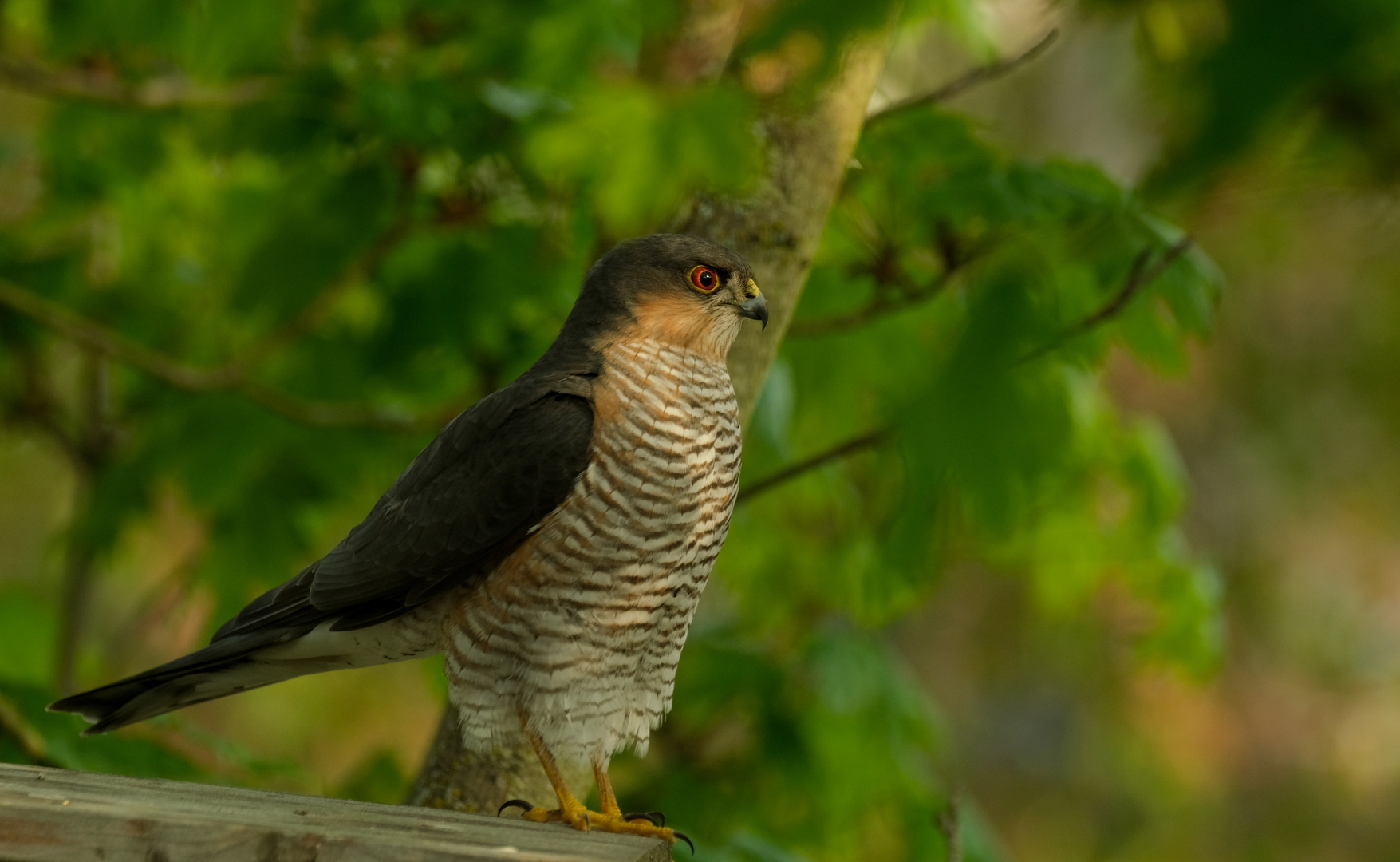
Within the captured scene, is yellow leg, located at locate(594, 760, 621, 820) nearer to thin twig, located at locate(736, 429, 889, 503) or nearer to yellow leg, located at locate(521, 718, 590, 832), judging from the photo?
yellow leg, located at locate(521, 718, 590, 832)

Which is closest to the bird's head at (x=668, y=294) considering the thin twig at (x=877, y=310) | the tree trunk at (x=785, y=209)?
the tree trunk at (x=785, y=209)

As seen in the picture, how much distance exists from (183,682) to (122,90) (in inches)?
88.5

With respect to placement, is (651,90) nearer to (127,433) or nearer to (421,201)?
(421,201)

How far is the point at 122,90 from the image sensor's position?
4.21 m

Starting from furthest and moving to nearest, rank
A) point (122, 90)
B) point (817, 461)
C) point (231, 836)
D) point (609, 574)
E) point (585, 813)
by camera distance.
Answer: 1. point (122, 90)
2. point (817, 461)
3. point (585, 813)
4. point (609, 574)
5. point (231, 836)

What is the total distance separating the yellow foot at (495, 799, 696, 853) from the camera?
8.63 ft

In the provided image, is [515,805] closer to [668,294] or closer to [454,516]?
[454,516]

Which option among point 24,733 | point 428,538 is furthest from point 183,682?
point 428,538

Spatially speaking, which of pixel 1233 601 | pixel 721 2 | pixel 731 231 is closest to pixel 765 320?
pixel 731 231

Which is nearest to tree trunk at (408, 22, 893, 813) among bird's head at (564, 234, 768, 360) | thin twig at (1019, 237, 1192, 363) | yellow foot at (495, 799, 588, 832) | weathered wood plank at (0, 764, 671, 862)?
bird's head at (564, 234, 768, 360)

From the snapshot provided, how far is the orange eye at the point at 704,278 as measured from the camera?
9.34 ft

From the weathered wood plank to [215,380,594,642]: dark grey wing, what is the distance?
1.68 feet

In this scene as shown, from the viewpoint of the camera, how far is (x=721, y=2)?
11.8 feet

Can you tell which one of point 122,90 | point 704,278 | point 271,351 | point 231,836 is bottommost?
point 231,836
